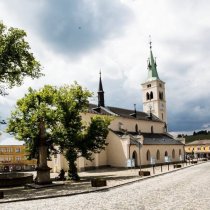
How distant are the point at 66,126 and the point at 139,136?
92.6ft

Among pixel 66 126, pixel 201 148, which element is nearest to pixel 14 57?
pixel 66 126

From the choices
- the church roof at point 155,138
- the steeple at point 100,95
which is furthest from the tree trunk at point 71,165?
the steeple at point 100,95

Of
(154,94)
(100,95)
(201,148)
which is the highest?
(154,94)

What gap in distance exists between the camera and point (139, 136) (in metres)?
59.6

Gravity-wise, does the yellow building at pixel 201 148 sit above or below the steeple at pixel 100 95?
below

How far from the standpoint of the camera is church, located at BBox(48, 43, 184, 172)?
5519cm

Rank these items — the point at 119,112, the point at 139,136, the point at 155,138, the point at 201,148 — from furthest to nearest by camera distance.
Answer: the point at 201,148 < the point at 155,138 < the point at 119,112 < the point at 139,136

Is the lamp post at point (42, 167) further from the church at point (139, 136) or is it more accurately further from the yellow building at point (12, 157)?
the yellow building at point (12, 157)

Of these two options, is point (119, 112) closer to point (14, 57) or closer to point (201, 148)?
point (14, 57)

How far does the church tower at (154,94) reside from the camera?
8338 centimetres

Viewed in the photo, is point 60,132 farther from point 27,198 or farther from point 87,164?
point 87,164

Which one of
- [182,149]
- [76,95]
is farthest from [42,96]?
[182,149]

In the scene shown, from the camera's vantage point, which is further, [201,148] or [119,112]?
[201,148]

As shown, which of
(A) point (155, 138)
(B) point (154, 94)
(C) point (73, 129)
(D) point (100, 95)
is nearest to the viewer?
(C) point (73, 129)
